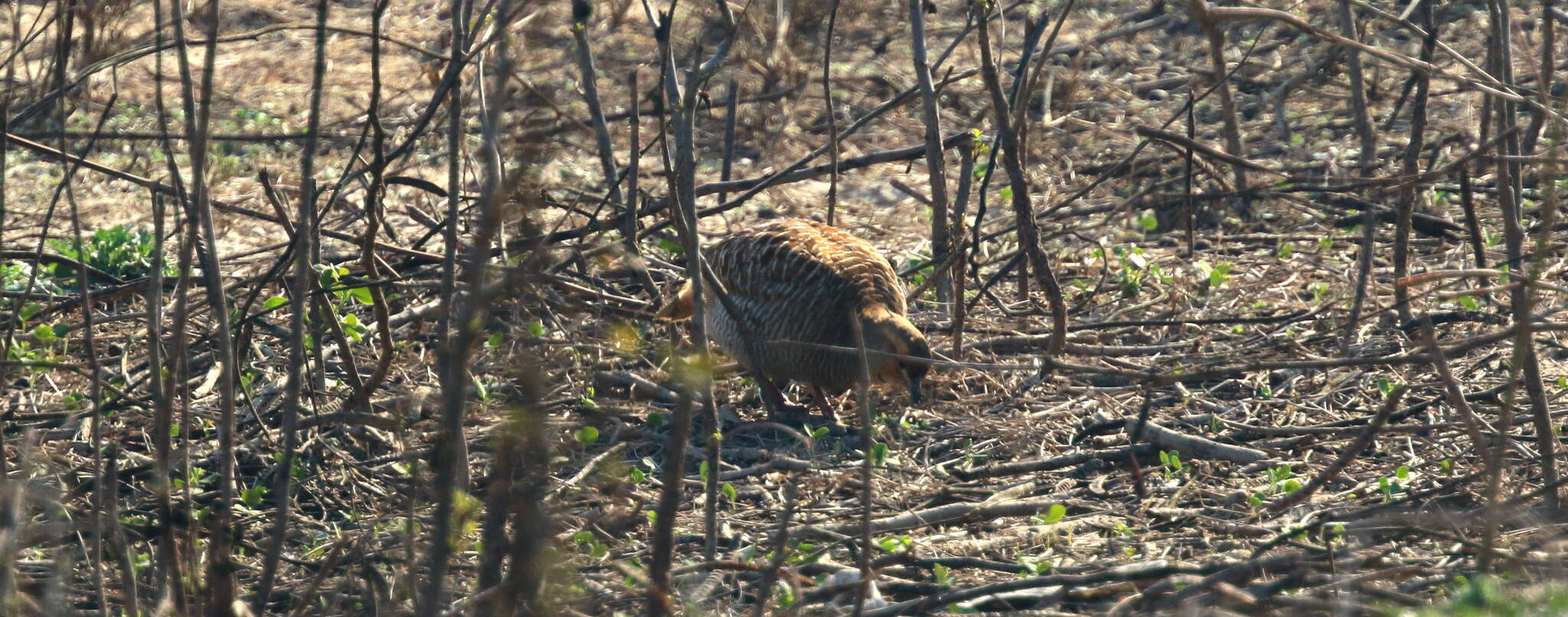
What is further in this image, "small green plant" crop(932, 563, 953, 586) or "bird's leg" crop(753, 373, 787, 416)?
"bird's leg" crop(753, 373, 787, 416)

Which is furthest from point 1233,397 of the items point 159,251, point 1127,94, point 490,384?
point 1127,94

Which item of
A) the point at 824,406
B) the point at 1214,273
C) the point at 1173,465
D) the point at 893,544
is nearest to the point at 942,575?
the point at 893,544

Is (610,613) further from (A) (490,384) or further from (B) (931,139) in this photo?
(B) (931,139)

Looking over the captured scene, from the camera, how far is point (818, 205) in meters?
8.64

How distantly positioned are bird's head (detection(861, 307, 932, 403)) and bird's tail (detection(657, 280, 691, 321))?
32.3 inches

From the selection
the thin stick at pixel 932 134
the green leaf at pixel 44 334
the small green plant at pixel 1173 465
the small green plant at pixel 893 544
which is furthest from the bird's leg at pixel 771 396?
the green leaf at pixel 44 334

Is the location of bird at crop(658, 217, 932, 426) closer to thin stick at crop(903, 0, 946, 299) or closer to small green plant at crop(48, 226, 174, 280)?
thin stick at crop(903, 0, 946, 299)

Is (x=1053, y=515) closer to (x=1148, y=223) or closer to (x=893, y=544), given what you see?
(x=893, y=544)

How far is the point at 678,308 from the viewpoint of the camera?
6246 millimetres

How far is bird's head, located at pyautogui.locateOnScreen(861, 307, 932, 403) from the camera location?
5.63 meters

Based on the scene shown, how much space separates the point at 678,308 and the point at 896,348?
1075 millimetres

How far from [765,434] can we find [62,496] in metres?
2.66

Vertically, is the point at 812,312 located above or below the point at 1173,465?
above


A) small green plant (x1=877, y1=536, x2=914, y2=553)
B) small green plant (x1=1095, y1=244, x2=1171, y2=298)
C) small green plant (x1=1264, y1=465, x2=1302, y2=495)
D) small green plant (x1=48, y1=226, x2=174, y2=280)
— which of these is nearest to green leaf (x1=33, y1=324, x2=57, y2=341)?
small green plant (x1=48, y1=226, x2=174, y2=280)
